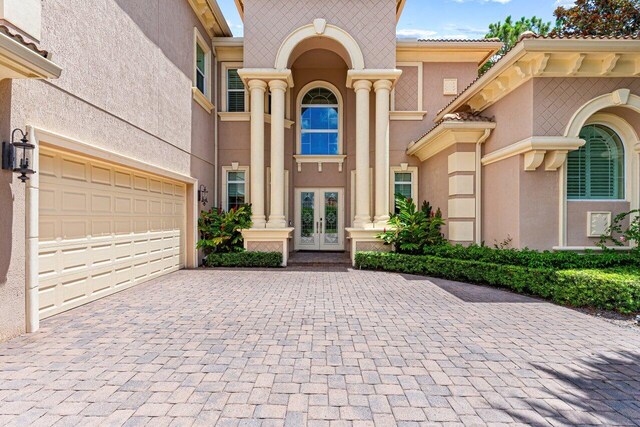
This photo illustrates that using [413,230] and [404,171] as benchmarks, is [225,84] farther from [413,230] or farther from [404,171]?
[413,230]

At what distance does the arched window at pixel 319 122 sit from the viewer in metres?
13.1

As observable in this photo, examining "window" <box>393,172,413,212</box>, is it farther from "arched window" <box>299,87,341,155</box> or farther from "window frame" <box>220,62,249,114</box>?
"window frame" <box>220,62,249,114</box>

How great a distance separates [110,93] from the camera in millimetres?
6246

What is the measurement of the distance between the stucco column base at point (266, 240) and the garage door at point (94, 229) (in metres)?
2.52

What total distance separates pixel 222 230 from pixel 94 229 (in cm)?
447

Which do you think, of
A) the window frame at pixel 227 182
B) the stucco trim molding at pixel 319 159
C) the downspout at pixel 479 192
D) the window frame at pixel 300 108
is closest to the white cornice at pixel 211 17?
the window frame at pixel 300 108

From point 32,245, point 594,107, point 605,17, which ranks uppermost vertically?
point 605,17

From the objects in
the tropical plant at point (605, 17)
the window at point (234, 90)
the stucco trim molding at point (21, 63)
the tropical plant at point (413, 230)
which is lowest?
the tropical plant at point (413, 230)

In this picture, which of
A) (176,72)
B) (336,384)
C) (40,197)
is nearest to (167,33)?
(176,72)

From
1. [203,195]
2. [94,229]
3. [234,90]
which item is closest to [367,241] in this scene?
[203,195]

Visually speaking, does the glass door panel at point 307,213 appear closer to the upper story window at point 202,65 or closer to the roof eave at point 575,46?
the upper story window at point 202,65

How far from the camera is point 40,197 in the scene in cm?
488

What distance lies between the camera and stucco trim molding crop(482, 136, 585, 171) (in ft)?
22.3

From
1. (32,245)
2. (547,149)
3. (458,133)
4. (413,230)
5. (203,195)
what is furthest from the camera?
(203,195)
